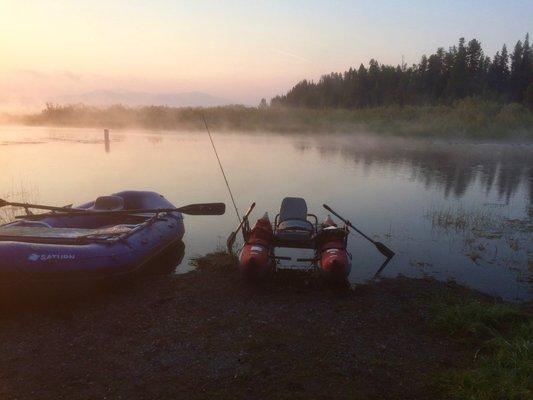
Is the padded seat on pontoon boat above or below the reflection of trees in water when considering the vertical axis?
above

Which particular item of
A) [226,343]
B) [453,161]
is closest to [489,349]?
[226,343]

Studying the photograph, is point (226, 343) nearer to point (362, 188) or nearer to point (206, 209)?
point (206, 209)

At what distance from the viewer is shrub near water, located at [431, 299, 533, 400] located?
16.6 feet

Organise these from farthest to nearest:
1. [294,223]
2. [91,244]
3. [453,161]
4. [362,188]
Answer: [453,161], [362,188], [294,223], [91,244]

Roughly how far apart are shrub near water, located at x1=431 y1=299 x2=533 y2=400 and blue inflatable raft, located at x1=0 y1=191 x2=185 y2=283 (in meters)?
5.77

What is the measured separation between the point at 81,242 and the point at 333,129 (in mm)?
55639

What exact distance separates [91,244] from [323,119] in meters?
58.5

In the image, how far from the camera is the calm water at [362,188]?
11398 mm

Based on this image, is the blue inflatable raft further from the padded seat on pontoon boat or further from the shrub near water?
the shrub near water

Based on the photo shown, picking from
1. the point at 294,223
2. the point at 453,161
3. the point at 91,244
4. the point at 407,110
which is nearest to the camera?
the point at 91,244

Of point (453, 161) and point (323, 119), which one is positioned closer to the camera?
point (453, 161)

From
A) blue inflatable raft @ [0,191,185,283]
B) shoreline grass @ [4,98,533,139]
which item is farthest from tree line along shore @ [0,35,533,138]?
blue inflatable raft @ [0,191,185,283]

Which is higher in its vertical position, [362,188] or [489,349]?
[489,349]

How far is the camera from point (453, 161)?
3400 cm
